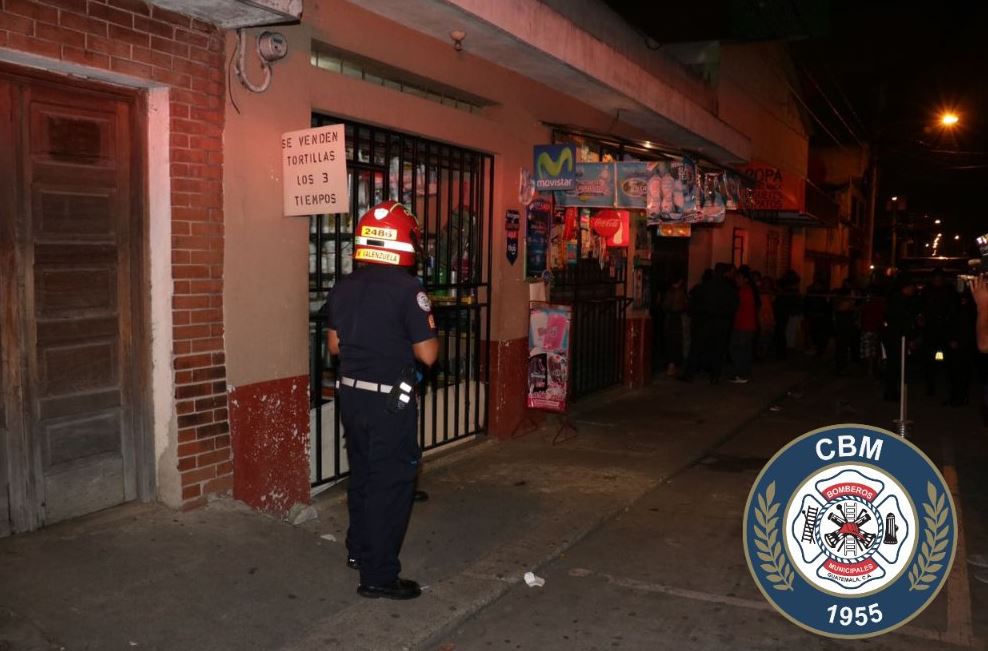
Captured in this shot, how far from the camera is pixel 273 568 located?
4.82m

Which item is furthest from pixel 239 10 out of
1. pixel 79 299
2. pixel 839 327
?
pixel 839 327

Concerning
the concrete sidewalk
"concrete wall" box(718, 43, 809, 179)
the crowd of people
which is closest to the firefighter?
the concrete sidewalk

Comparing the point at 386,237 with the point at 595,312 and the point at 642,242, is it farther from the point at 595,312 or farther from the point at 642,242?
the point at 642,242

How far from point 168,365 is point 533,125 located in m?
5.07

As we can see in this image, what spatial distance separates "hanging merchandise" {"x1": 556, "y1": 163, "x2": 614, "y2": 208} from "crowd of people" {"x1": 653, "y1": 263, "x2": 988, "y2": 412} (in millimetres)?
4880

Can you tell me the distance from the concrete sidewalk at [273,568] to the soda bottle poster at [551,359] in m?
1.34

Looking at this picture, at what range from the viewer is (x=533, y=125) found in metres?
8.94

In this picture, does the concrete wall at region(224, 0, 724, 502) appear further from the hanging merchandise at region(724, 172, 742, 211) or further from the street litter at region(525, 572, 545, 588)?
the hanging merchandise at region(724, 172, 742, 211)

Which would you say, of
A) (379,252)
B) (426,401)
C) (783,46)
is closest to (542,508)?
(426,401)

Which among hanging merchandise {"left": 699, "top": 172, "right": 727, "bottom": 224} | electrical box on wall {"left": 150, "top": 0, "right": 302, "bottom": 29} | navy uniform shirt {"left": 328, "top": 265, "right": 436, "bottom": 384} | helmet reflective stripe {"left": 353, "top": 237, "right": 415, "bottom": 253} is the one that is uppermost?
electrical box on wall {"left": 150, "top": 0, "right": 302, "bottom": 29}

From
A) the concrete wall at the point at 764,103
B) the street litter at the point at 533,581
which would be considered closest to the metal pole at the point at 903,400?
the street litter at the point at 533,581

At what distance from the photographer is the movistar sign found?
8695mm

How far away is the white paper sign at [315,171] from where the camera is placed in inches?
212

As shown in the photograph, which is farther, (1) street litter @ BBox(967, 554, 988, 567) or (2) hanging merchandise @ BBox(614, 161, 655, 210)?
(2) hanging merchandise @ BBox(614, 161, 655, 210)
